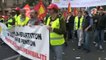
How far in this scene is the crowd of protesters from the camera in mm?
7996

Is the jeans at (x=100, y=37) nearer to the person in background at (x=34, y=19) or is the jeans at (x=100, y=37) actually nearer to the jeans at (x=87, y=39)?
the jeans at (x=87, y=39)

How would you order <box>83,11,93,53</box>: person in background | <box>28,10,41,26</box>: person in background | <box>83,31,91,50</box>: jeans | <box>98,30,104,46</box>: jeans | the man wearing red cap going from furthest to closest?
<box>98,30,104,46</box>: jeans → <box>83,31,91,50</box>: jeans → <box>83,11,93,53</box>: person in background → <box>28,10,41,26</box>: person in background → the man wearing red cap

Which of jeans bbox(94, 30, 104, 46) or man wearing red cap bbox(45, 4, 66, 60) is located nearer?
man wearing red cap bbox(45, 4, 66, 60)

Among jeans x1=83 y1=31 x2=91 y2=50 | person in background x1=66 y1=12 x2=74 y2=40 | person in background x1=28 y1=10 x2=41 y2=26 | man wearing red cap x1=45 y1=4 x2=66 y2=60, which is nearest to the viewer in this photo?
man wearing red cap x1=45 y1=4 x2=66 y2=60

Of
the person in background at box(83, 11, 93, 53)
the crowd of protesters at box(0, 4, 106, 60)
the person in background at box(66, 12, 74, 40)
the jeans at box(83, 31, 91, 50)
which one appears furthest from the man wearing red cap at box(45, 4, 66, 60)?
the person in background at box(66, 12, 74, 40)

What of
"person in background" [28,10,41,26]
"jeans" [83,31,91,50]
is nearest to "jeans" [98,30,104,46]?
"jeans" [83,31,91,50]

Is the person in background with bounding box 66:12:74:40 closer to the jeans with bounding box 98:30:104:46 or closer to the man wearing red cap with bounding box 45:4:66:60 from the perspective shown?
the jeans with bounding box 98:30:104:46

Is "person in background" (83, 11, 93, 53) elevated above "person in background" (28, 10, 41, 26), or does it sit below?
below

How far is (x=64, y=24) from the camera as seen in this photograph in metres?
8.07

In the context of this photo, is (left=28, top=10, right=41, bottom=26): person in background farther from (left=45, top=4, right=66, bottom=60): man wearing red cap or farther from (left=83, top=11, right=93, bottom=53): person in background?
(left=83, top=11, right=93, bottom=53): person in background

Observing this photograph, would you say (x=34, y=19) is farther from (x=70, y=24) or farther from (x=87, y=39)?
(x=70, y=24)

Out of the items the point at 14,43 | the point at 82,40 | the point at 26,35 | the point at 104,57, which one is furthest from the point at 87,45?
the point at 26,35

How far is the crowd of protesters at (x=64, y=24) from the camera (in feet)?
26.2

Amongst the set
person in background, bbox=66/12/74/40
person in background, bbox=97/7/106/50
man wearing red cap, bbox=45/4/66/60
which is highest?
man wearing red cap, bbox=45/4/66/60
